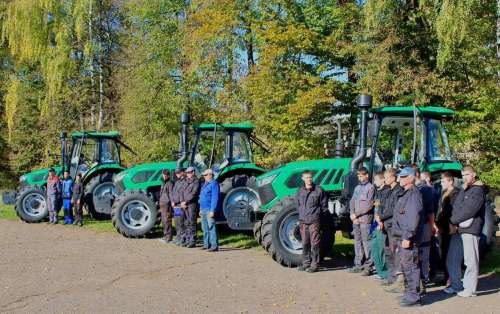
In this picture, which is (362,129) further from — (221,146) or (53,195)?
(53,195)

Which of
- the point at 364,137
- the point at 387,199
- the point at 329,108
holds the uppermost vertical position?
the point at 329,108

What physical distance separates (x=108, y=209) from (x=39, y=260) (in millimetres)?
5860

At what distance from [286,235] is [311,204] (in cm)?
86

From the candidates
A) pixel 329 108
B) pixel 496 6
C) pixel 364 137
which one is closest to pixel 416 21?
pixel 496 6

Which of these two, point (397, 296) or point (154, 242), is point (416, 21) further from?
point (397, 296)

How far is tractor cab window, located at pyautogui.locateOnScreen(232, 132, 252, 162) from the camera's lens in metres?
13.2

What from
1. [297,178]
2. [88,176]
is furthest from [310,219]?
[88,176]

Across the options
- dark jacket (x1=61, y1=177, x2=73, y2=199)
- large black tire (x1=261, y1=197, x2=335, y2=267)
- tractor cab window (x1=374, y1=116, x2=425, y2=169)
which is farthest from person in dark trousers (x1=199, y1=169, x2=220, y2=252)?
dark jacket (x1=61, y1=177, x2=73, y2=199)

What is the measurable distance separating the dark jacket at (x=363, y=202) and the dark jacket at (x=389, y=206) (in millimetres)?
661

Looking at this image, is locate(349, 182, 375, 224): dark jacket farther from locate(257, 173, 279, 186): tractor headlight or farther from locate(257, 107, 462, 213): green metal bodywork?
locate(257, 173, 279, 186): tractor headlight

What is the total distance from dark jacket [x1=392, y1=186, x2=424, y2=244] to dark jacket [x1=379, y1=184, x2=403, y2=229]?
457 mm

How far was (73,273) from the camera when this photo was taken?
8.77m

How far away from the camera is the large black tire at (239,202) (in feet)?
38.6

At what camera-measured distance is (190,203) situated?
441 inches
